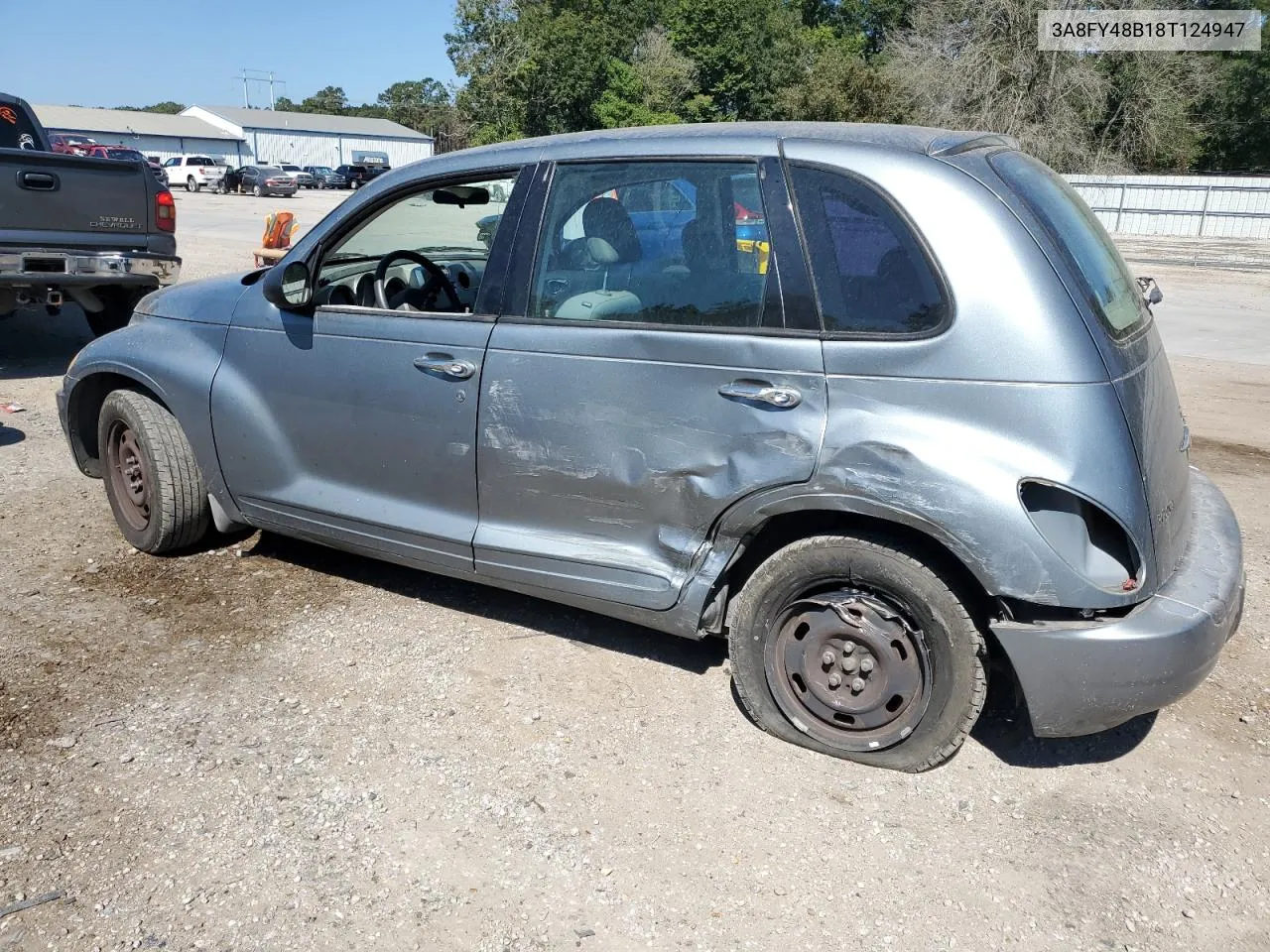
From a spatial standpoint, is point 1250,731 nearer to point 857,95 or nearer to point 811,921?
point 811,921

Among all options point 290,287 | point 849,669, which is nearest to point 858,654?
point 849,669

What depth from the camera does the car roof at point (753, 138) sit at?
128 inches

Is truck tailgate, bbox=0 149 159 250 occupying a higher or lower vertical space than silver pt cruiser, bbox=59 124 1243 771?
higher

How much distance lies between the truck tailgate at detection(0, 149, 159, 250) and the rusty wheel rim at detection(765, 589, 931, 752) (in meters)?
6.97

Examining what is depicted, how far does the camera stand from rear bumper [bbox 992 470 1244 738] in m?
2.90

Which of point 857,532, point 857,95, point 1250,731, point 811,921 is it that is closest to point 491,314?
point 857,532

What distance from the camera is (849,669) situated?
3.28 m

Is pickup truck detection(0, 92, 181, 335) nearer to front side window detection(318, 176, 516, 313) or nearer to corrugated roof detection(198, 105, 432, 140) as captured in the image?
Answer: front side window detection(318, 176, 516, 313)

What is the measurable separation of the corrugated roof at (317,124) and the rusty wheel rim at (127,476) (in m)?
94.5

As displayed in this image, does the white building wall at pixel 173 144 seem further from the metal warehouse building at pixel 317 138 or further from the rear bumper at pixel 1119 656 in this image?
the rear bumper at pixel 1119 656

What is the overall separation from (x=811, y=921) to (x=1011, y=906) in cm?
53

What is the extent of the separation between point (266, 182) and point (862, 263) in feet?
158

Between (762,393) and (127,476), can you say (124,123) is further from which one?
(762,393)

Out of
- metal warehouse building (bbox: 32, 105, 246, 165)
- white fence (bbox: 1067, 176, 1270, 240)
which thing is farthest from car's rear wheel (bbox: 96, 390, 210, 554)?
metal warehouse building (bbox: 32, 105, 246, 165)
